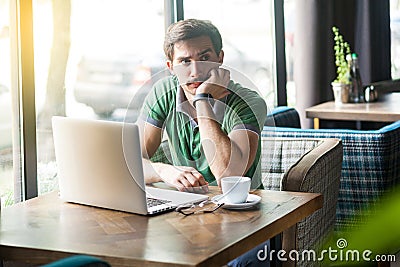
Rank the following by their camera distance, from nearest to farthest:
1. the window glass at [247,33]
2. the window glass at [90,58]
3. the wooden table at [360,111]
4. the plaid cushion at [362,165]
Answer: the window glass at [90,58], the plaid cushion at [362,165], the wooden table at [360,111], the window glass at [247,33]

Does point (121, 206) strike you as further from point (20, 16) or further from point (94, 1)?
point (94, 1)

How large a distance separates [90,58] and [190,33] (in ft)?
2.94

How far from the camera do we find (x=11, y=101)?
9.82ft

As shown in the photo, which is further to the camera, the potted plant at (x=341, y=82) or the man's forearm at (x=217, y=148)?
the potted plant at (x=341, y=82)

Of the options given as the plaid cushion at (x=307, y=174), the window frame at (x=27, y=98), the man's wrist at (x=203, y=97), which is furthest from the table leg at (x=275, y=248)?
the window frame at (x=27, y=98)

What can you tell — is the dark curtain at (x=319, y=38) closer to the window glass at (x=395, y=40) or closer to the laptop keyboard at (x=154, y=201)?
the window glass at (x=395, y=40)

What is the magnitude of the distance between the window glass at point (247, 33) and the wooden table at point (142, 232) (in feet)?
6.69

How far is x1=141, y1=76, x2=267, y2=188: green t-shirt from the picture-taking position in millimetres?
2670

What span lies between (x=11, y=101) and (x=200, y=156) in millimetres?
799

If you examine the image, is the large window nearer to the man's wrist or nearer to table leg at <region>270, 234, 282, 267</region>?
the man's wrist

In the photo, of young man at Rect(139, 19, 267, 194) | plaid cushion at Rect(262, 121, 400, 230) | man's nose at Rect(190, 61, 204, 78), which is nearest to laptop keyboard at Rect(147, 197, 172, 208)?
young man at Rect(139, 19, 267, 194)

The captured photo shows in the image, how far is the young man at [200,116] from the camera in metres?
2.62

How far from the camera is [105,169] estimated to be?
2.35 meters

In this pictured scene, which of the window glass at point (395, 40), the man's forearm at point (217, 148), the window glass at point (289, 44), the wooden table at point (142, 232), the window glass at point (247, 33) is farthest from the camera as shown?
the window glass at point (395, 40)
